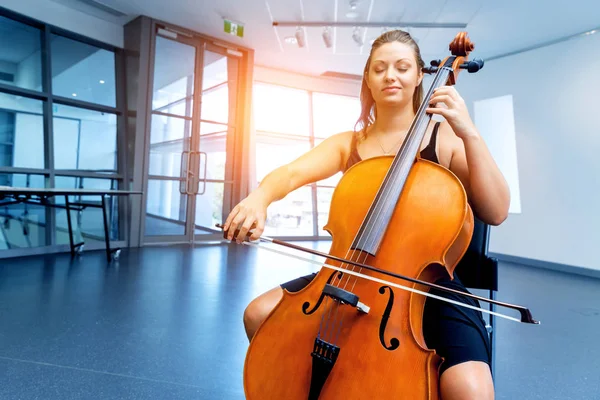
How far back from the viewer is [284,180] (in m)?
0.99

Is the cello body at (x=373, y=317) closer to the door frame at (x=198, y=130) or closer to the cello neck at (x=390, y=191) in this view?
the cello neck at (x=390, y=191)

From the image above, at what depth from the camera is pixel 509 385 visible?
1.74 metres

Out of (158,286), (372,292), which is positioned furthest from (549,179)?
(372,292)

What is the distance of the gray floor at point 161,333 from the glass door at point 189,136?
1.57 meters

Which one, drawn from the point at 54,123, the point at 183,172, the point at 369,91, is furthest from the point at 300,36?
the point at 369,91

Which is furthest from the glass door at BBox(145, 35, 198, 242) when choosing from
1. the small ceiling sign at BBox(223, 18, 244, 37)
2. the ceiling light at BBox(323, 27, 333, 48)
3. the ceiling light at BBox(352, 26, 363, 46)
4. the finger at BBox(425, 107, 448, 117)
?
the finger at BBox(425, 107, 448, 117)

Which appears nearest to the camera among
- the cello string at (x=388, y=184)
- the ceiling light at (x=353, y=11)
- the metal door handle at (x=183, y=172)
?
the cello string at (x=388, y=184)

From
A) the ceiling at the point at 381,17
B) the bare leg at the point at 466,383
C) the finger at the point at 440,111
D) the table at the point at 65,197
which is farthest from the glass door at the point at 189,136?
the bare leg at the point at 466,383

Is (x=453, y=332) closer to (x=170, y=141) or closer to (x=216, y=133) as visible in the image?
(x=170, y=141)

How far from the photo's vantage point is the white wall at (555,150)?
14.6ft

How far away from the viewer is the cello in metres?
0.65

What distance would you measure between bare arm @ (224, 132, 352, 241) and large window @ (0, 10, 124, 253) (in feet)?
13.5

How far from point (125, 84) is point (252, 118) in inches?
75.0

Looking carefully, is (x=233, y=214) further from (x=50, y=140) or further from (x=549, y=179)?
(x=549, y=179)
